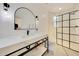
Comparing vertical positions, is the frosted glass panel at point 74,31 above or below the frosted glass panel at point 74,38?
above

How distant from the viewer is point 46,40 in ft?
5.02

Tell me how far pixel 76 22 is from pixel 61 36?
319mm

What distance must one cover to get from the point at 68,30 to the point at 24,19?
72 centimetres

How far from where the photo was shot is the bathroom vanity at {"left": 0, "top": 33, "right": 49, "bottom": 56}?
1.14 m

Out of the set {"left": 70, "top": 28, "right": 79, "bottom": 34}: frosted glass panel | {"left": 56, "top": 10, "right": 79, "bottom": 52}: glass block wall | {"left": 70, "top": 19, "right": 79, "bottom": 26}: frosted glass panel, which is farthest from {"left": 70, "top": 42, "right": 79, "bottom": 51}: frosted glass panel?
{"left": 70, "top": 19, "right": 79, "bottom": 26}: frosted glass panel

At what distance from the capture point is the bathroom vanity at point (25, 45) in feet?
3.74

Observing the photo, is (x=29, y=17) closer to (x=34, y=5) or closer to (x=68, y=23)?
(x=34, y=5)

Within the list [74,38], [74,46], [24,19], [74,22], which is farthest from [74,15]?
[24,19]

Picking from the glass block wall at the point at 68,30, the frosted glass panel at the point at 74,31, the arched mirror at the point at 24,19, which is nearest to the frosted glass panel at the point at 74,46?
the glass block wall at the point at 68,30

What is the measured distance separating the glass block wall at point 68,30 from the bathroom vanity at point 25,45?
24 centimetres

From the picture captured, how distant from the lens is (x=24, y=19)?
1391 mm

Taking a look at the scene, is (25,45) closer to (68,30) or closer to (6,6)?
(6,6)

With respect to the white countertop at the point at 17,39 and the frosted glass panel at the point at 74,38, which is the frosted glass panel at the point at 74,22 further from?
the white countertop at the point at 17,39

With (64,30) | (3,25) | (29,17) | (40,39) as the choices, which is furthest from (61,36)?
(3,25)
